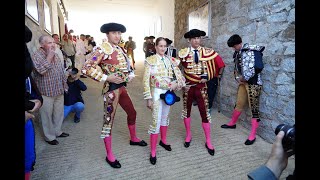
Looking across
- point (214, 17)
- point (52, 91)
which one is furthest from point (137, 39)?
point (52, 91)

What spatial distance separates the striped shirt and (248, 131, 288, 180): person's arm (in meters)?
2.76

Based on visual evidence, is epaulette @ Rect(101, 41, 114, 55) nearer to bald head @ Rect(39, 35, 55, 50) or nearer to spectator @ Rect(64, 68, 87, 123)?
bald head @ Rect(39, 35, 55, 50)

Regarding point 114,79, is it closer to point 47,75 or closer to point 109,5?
point 47,75

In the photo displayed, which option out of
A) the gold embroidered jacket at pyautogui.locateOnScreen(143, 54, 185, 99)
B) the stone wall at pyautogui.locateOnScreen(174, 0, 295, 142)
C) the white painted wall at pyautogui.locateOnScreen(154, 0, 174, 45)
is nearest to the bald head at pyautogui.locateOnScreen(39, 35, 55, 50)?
the gold embroidered jacket at pyautogui.locateOnScreen(143, 54, 185, 99)

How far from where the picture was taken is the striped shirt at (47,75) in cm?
287

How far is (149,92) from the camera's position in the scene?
2.62m

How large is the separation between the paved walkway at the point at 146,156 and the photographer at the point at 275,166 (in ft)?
5.36

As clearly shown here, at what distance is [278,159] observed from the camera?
2.72 ft

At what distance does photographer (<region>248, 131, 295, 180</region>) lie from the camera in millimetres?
800

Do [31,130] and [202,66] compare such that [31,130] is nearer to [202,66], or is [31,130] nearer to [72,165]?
[72,165]

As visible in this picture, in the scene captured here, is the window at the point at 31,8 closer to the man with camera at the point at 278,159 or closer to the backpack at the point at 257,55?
the backpack at the point at 257,55

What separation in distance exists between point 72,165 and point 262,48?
2.74 metres

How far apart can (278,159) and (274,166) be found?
0.03 meters
